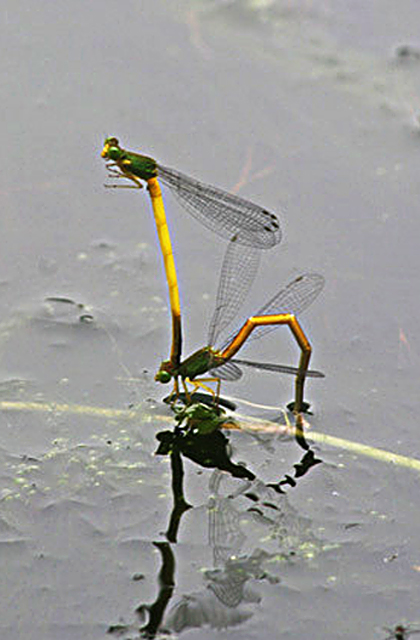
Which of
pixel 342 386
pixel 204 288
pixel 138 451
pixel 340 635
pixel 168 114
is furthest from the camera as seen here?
pixel 168 114

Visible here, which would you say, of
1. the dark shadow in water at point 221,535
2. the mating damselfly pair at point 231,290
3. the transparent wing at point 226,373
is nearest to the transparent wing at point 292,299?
the mating damselfly pair at point 231,290

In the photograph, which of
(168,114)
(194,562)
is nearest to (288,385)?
(194,562)

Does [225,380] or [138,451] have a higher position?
[225,380]

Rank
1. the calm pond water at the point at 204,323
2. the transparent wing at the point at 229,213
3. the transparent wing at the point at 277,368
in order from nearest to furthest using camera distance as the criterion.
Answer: the calm pond water at the point at 204,323 → the transparent wing at the point at 277,368 → the transparent wing at the point at 229,213

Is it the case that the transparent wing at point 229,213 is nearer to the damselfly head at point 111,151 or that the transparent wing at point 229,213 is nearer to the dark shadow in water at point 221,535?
the damselfly head at point 111,151

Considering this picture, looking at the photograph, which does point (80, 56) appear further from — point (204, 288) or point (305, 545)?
point (305, 545)

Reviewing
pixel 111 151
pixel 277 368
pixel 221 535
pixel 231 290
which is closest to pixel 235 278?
pixel 231 290
